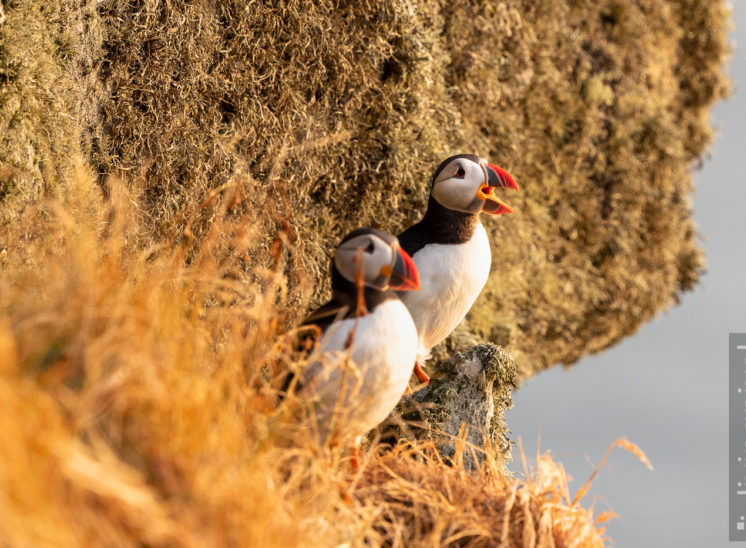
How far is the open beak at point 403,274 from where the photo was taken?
7.98ft

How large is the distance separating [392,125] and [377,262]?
9.85 ft

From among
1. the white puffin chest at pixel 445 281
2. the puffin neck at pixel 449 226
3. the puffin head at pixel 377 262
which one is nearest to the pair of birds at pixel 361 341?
the puffin head at pixel 377 262

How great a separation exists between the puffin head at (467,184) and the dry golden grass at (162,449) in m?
1.17

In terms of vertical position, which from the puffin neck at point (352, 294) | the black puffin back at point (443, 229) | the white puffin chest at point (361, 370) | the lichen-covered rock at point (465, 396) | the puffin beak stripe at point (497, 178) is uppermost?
the puffin beak stripe at point (497, 178)

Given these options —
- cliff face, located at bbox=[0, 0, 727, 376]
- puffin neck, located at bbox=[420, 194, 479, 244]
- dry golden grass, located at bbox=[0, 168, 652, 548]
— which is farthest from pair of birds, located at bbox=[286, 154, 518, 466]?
puffin neck, located at bbox=[420, 194, 479, 244]

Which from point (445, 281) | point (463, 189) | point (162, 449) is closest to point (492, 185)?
point (463, 189)

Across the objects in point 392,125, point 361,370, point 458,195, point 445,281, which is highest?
point 392,125

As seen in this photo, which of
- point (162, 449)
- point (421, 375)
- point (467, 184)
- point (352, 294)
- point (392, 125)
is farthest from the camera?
point (392, 125)

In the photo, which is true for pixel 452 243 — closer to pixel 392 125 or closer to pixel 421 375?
pixel 421 375

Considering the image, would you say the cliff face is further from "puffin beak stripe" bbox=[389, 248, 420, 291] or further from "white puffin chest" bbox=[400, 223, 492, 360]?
"white puffin chest" bbox=[400, 223, 492, 360]

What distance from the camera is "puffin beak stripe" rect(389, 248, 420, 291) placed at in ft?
7.98

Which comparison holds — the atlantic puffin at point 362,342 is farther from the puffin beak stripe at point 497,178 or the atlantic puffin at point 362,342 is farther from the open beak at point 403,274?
the puffin beak stripe at point 497,178

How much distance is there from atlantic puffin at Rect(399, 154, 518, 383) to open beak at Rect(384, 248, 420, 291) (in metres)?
0.84

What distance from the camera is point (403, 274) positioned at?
2436mm
